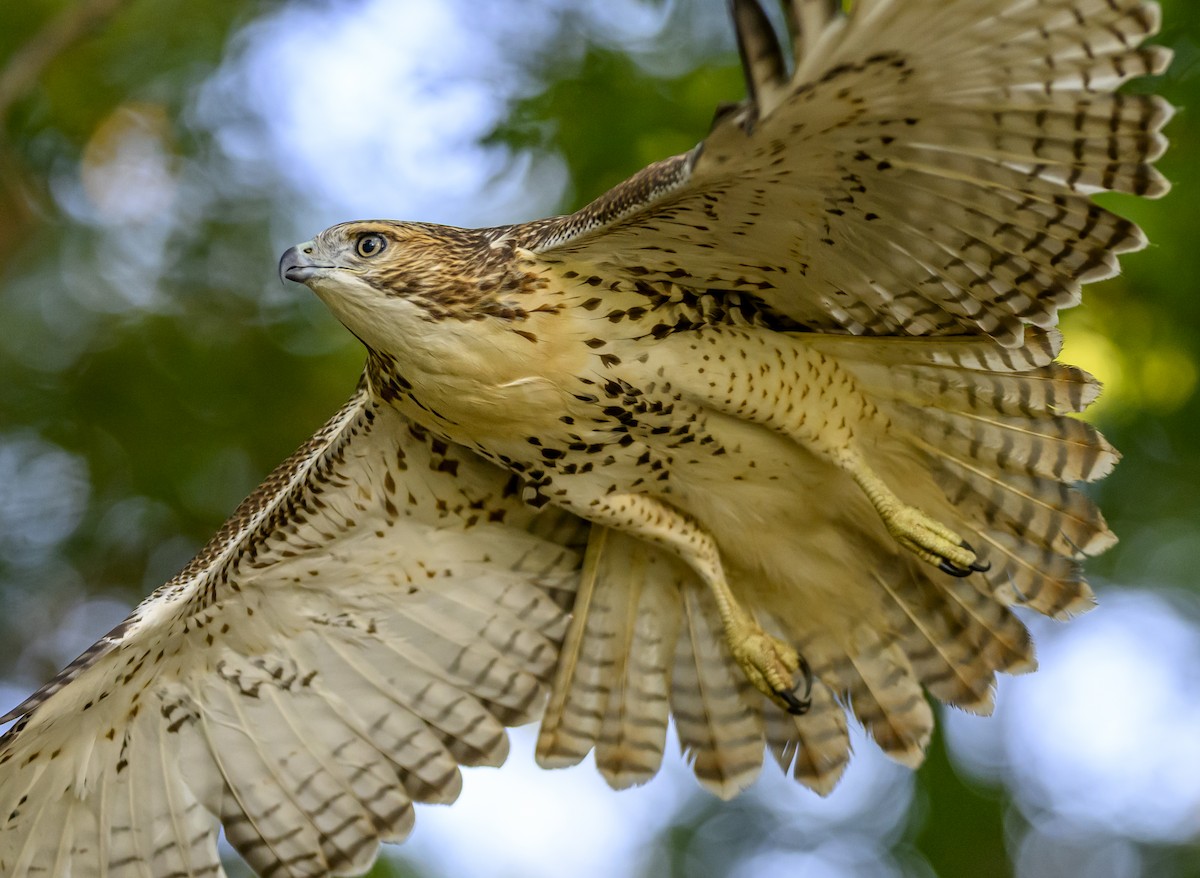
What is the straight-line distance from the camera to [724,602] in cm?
522

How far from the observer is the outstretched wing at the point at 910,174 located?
3525 mm

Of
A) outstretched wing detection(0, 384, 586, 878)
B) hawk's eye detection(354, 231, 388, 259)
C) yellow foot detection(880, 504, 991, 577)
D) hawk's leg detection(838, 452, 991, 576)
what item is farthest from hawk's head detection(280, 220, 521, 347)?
yellow foot detection(880, 504, 991, 577)

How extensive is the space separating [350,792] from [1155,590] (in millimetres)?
3753

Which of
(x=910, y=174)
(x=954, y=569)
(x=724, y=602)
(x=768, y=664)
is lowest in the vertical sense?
(x=768, y=664)

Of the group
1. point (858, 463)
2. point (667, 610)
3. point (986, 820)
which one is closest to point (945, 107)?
point (858, 463)

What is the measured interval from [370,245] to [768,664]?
6.64 ft

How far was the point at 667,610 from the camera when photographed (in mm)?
5723

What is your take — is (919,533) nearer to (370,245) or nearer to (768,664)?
(768,664)

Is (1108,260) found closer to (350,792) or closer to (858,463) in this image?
(858,463)

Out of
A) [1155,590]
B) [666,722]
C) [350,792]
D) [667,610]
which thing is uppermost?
[1155,590]

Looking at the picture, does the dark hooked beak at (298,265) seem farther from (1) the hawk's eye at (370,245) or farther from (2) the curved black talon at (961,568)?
(2) the curved black talon at (961,568)

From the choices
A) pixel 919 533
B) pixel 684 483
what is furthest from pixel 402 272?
pixel 919 533

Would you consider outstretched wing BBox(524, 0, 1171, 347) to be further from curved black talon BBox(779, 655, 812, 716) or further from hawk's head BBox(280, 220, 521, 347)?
curved black talon BBox(779, 655, 812, 716)

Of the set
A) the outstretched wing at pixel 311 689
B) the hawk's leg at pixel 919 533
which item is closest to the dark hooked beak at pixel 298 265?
the outstretched wing at pixel 311 689
